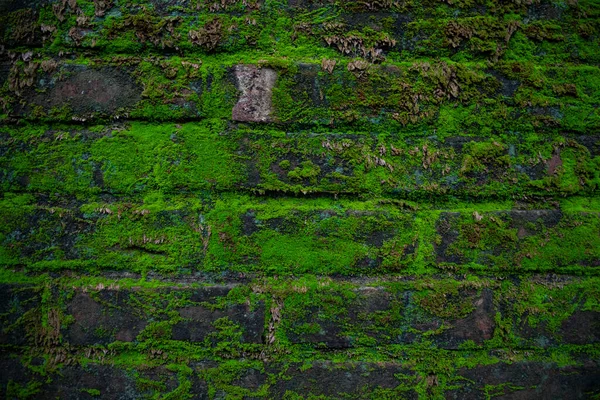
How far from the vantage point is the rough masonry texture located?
875 millimetres

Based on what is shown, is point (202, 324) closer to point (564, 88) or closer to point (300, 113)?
point (300, 113)

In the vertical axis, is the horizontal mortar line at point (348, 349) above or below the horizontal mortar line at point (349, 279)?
below

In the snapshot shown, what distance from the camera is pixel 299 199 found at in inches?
35.8

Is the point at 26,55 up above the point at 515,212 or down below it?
above

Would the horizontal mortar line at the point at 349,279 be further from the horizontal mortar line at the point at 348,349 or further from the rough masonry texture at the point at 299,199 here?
the horizontal mortar line at the point at 348,349

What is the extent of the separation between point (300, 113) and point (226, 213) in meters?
0.29

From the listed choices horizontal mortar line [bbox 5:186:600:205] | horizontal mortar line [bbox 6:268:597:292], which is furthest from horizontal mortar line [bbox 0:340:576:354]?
horizontal mortar line [bbox 5:186:600:205]

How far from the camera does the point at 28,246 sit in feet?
2.90

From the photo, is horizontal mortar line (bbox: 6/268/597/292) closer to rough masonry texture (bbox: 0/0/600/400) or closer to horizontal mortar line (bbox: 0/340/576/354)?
rough masonry texture (bbox: 0/0/600/400)

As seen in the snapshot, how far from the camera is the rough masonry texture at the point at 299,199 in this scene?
0.87 m

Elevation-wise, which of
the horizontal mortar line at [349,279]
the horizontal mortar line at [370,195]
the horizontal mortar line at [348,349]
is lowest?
the horizontal mortar line at [348,349]

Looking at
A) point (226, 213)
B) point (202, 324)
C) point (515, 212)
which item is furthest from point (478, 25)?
point (202, 324)

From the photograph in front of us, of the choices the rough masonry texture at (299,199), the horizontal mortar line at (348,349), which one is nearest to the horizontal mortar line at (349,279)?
the rough masonry texture at (299,199)

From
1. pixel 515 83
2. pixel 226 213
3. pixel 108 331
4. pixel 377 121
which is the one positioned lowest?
pixel 108 331
